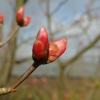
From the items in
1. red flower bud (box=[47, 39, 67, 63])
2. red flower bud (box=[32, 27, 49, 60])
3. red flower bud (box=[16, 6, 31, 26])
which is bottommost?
red flower bud (box=[16, 6, 31, 26])

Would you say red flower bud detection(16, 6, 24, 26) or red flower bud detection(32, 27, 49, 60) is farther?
red flower bud detection(16, 6, 24, 26)

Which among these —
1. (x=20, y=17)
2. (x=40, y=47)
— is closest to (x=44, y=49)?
(x=40, y=47)

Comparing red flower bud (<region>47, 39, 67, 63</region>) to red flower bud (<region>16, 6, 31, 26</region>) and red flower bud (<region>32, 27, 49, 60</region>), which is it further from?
red flower bud (<region>16, 6, 31, 26</region>)

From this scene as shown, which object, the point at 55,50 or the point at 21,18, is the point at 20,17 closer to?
the point at 21,18

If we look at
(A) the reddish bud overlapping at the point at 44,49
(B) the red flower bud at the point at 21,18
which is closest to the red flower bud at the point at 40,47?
(A) the reddish bud overlapping at the point at 44,49

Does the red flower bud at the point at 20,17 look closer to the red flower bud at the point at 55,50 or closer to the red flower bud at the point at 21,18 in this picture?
the red flower bud at the point at 21,18

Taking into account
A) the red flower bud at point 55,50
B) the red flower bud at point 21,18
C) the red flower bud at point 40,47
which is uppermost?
the red flower bud at point 40,47

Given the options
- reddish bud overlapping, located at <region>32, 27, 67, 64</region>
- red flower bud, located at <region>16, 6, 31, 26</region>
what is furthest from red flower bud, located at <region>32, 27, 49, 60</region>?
red flower bud, located at <region>16, 6, 31, 26</region>

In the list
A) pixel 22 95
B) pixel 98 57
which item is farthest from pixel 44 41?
pixel 22 95

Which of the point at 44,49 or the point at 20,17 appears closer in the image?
the point at 44,49
